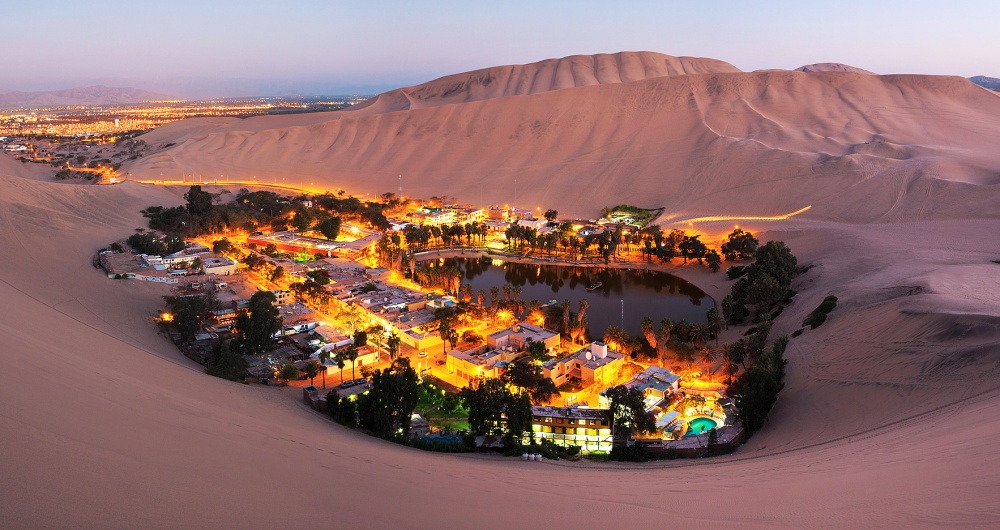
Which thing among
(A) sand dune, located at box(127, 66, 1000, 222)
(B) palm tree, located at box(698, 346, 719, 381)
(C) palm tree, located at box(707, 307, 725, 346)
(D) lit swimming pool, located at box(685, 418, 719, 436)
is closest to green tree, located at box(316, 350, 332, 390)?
(D) lit swimming pool, located at box(685, 418, 719, 436)

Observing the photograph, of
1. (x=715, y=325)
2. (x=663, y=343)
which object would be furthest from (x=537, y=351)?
(x=715, y=325)

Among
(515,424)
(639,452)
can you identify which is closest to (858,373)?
(639,452)

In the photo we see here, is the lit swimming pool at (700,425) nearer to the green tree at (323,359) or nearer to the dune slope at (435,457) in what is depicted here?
the dune slope at (435,457)

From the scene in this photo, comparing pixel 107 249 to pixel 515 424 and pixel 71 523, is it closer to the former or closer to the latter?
pixel 515 424

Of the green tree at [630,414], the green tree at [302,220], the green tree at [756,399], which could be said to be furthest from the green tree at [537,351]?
the green tree at [302,220]

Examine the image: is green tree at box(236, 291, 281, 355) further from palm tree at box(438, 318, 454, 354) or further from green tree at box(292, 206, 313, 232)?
green tree at box(292, 206, 313, 232)
